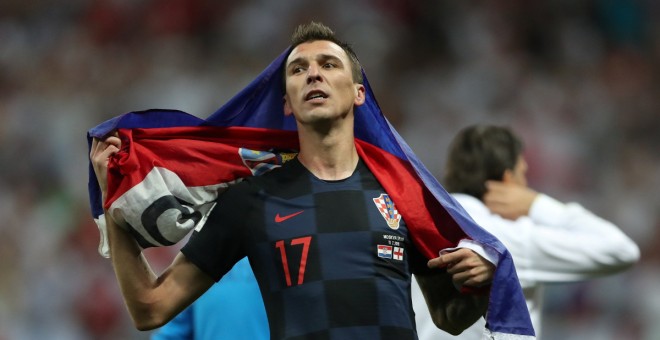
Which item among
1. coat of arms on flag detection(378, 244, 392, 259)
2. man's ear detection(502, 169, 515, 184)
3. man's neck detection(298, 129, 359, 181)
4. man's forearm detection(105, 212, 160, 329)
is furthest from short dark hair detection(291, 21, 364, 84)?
man's ear detection(502, 169, 515, 184)

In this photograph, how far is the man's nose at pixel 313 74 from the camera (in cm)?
361

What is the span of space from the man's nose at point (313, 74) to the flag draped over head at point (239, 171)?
0.63 feet

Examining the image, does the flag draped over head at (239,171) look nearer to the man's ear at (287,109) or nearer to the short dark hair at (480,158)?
the man's ear at (287,109)

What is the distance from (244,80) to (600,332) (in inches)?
139

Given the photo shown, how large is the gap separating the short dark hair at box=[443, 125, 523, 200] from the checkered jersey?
1.48 meters

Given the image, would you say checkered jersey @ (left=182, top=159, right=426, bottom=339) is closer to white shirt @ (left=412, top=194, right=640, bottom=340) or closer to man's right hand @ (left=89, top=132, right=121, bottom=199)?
man's right hand @ (left=89, top=132, right=121, bottom=199)

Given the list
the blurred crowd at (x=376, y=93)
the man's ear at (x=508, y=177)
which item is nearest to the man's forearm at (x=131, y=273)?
the man's ear at (x=508, y=177)

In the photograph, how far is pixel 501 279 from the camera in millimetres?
3498

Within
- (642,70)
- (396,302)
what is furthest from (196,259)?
(642,70)

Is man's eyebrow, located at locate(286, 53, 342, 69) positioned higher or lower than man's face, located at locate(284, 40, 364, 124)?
higher

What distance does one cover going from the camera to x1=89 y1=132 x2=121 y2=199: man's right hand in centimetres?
344

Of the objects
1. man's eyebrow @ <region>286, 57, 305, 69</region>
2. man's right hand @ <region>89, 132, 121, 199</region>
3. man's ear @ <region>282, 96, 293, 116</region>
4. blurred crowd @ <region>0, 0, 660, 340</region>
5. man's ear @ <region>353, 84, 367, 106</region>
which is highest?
blurred crowd @ <region>0, 0, 660, 340</region>

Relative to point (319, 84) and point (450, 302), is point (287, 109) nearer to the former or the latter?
point (319, 84)

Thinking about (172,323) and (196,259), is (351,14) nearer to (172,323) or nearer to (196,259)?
(172,323)
